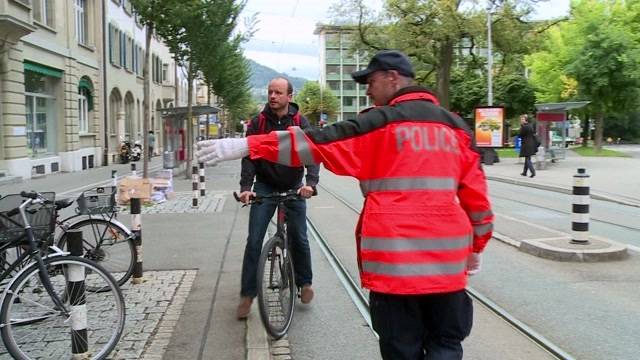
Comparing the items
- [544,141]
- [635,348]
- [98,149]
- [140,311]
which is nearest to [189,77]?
[98,149]

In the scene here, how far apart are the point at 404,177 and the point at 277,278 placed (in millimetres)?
2547

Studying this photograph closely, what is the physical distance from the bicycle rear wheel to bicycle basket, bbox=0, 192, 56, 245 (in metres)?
1.55

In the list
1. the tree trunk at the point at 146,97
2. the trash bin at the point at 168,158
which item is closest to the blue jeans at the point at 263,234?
the tree trunk at the point at 146,97

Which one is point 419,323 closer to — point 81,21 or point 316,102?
point 81,21

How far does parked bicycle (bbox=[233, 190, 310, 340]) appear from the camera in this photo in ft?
15.6

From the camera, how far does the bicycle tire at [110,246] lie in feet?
19.7

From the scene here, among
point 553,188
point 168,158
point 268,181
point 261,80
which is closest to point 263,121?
point 268,181

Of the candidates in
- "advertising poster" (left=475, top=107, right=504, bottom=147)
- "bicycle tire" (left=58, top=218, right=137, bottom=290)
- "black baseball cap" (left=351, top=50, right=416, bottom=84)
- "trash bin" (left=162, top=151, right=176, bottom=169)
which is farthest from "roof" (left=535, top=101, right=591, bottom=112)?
"black baseball cap" (left=351, top=50, right=416, bottom=84)

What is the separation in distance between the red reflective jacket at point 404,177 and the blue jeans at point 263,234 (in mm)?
2272

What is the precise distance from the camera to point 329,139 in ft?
9.19

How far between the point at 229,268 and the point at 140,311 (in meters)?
1.93

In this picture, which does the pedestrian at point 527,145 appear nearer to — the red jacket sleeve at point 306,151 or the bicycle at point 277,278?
the bicycle at point 277,278

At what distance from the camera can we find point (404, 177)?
8.85 ft

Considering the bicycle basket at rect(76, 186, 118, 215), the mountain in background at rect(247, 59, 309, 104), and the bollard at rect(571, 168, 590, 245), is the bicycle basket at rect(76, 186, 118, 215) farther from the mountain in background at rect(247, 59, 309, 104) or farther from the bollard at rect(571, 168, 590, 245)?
the bollard at rect(571, 168, 590, 245)
